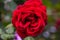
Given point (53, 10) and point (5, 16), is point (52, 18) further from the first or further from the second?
point (5, 16)

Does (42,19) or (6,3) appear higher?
(6,3)

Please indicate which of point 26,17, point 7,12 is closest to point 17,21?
point 26,17

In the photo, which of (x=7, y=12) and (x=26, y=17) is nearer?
(x=26, y=17)

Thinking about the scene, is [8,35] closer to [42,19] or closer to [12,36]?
[12,36]

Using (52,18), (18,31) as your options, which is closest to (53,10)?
(52,18)

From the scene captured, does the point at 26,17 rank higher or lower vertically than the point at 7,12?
lower

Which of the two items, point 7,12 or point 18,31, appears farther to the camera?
point 7,12
